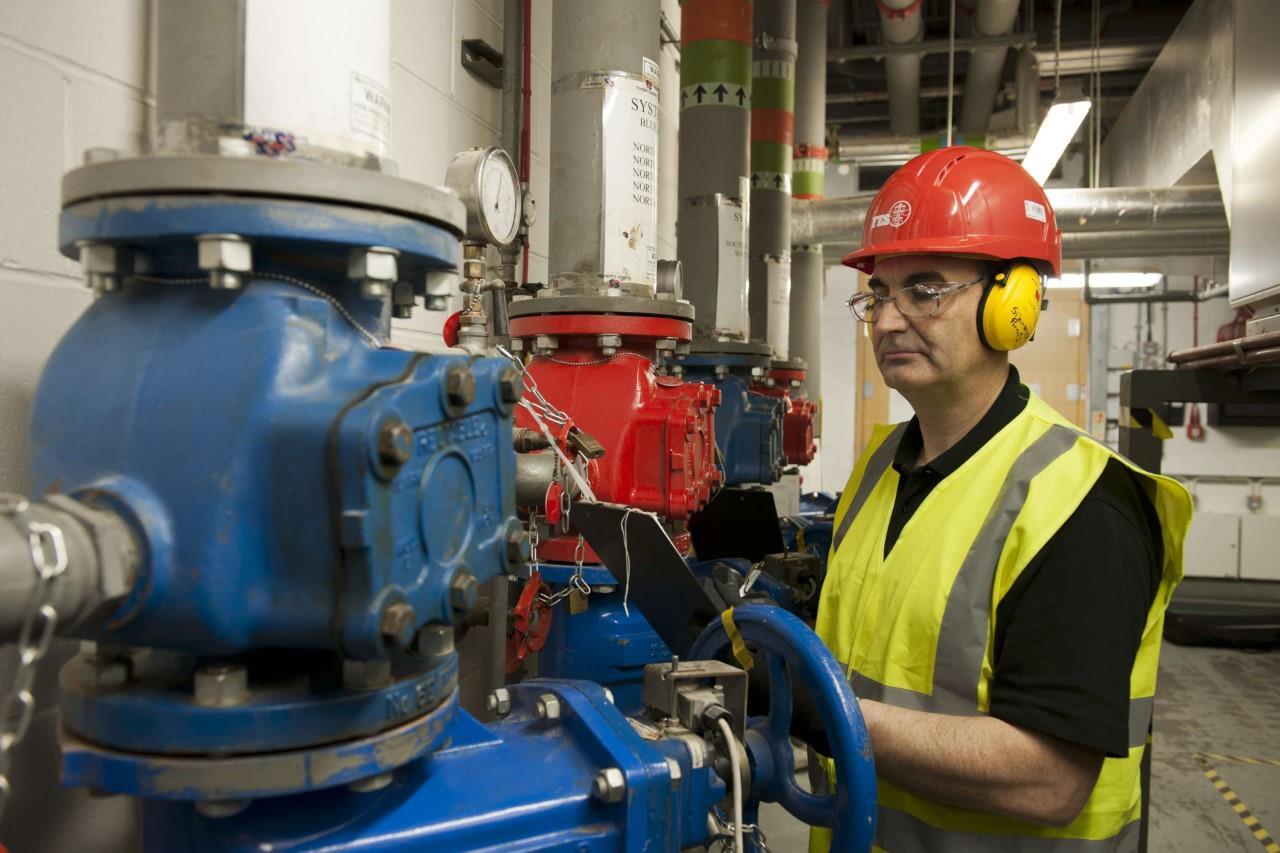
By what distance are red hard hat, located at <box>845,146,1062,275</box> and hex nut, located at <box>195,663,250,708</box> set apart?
1.01 metres

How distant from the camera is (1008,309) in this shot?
1.25 meters

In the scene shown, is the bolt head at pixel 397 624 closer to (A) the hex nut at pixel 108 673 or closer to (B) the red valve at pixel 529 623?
(A) the hex nut at pixel 108 673

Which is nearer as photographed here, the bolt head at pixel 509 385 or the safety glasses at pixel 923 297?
the bolt head at pixel 509 385

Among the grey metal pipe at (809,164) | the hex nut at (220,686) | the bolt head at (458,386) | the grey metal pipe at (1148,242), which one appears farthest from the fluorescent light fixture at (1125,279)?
the hex nut at (220,686)

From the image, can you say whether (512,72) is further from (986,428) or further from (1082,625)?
(1082,625)

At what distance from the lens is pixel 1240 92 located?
3.15m

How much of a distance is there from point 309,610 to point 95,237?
0.28 metres

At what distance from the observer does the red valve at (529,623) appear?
1.63 metres

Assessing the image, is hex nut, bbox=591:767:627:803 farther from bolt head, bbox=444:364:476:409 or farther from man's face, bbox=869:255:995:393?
man's face, bbox=869:255:995:393

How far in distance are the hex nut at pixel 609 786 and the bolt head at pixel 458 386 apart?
32cm

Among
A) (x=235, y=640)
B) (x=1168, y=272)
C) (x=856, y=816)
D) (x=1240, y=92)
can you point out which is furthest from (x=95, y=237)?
(x=1168, y=272)

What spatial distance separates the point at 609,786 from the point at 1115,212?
14.9ft

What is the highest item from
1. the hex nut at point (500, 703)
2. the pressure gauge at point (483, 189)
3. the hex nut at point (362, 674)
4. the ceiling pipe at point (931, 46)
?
the ceiling pipe at point (931, 46)

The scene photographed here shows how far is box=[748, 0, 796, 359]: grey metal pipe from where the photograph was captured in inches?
129
